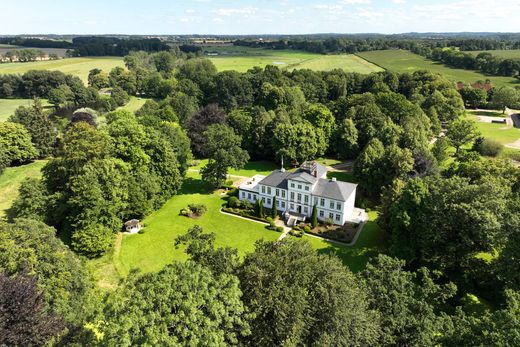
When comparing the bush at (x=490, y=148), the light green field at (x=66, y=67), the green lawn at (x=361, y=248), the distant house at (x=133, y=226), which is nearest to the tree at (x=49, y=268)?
the distant house at (x=133, y=226)

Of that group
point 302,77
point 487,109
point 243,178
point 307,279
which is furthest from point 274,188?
point 487,109

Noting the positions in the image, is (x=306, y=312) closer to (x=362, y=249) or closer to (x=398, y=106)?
(x=362, y=249)

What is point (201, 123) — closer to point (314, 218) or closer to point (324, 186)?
point (324, 186)

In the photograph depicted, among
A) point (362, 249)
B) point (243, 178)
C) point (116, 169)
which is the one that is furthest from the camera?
point (243, 178)

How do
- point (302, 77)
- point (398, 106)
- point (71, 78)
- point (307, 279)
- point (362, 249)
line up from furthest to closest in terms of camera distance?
point (71, 78), point (302, 77), point (398, 106), point (362, 249), point (307, 279)

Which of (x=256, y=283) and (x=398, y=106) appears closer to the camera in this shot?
(x=256, y=283)

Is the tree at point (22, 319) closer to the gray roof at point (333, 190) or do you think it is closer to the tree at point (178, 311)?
the tree at point (178, 311)

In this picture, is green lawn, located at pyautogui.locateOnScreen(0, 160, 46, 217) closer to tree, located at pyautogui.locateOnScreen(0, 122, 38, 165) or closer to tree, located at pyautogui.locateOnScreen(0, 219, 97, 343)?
tree, located at pyautogui.locateOnScreen(0, 122, 38, 165)
